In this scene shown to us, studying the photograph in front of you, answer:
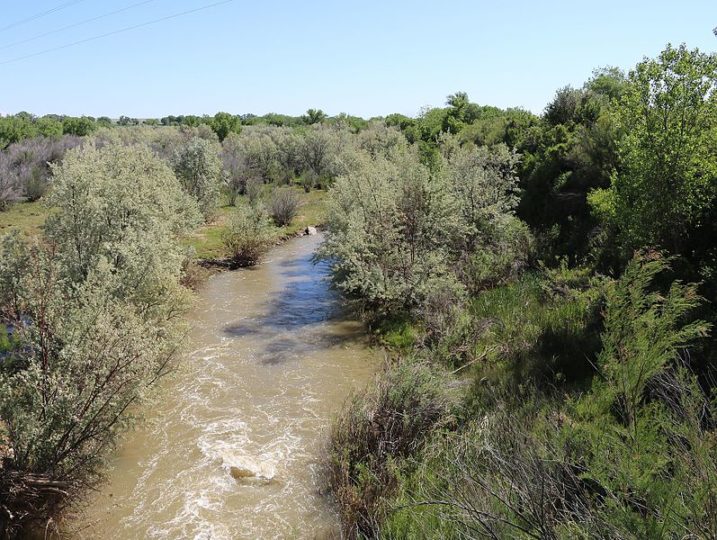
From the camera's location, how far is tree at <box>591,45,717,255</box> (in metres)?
10.1

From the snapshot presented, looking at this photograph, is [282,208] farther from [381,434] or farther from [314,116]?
[314,116]

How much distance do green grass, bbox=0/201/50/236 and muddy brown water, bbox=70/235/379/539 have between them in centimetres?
1120

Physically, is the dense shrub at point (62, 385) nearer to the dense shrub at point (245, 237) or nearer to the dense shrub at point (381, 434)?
the dense shrub at point (381, 434)

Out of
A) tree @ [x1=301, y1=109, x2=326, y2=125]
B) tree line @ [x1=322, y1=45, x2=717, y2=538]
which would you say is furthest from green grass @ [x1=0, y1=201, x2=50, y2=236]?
tree @ [x1=301, y1=109, x2=326, y2=125]

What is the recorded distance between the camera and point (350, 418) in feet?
29.2

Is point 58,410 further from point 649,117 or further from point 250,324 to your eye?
point 649,117

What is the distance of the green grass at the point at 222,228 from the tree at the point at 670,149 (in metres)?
12.7

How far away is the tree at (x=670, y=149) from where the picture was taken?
10.1 m

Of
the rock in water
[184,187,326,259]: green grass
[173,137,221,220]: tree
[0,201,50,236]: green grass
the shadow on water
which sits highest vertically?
[173,137,221,220]: tree

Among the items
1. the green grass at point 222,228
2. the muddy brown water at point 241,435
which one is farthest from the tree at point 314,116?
the muddy brown water at point 241,435

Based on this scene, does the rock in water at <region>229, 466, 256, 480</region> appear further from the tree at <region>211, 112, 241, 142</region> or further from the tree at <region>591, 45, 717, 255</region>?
the tree at <region>211, 112, 241, 142</region>

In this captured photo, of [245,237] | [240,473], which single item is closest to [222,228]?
[245,237]

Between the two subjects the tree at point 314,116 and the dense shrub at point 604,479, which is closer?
the dense shrub at point 604,479

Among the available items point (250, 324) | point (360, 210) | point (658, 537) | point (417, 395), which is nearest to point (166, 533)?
point (417, 395)
